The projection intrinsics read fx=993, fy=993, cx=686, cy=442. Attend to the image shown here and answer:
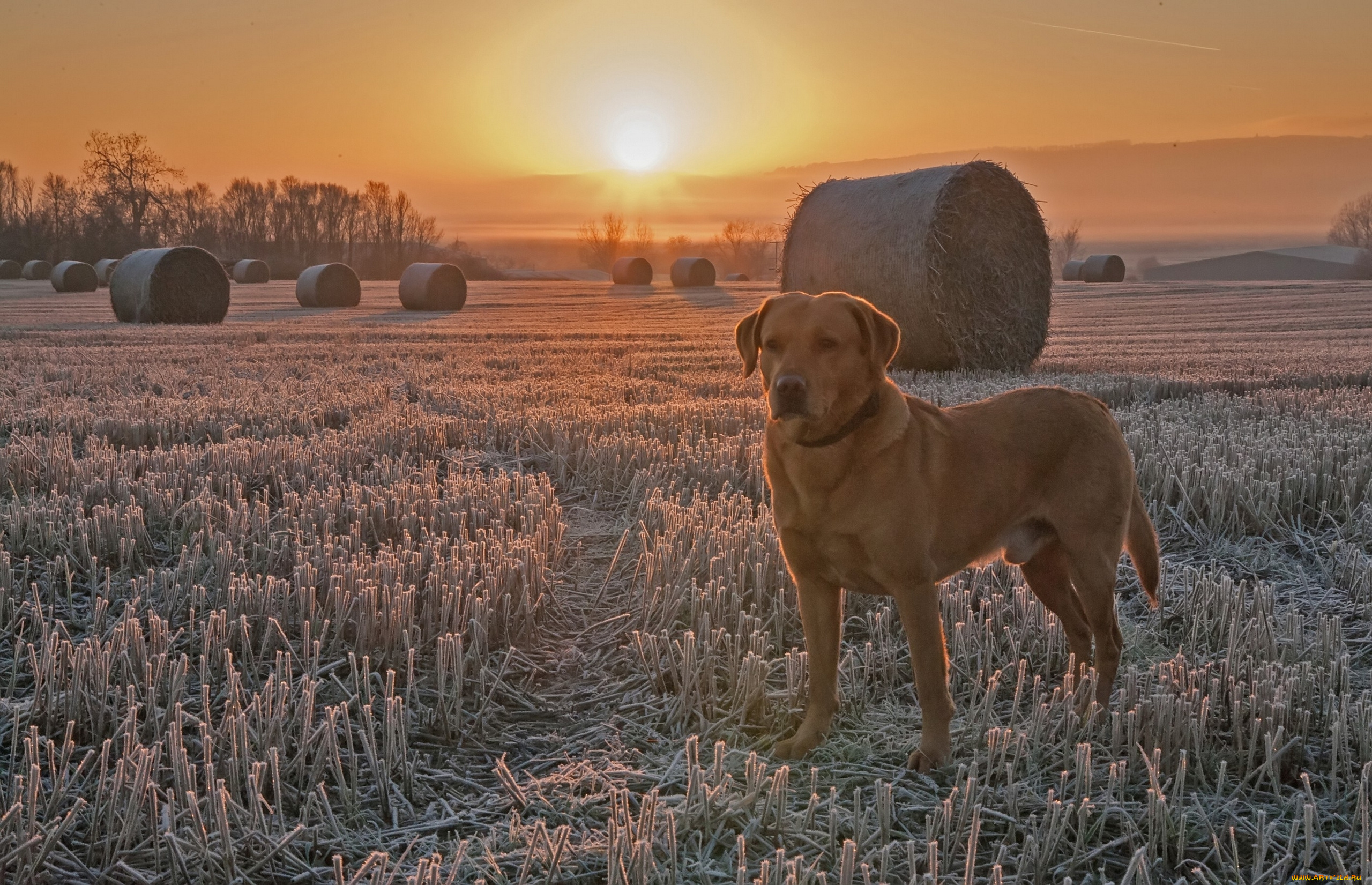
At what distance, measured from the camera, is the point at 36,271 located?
56406 mm

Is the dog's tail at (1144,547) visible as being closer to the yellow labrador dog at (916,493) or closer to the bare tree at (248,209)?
the yellow labrador dog at (916,493)

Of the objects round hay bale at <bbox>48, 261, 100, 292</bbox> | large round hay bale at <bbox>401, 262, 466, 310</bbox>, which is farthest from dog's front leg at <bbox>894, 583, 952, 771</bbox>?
round hay bale at <bbox>48, 261, 100, 292</bbox>

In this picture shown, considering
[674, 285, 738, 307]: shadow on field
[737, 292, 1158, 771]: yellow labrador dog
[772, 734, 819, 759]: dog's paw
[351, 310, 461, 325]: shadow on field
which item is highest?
[674, 285, 738, 307]: shadow on field

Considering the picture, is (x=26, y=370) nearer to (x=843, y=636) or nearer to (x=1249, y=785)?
(x=843, y=636)

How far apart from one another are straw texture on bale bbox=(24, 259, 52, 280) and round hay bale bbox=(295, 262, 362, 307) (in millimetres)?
33720

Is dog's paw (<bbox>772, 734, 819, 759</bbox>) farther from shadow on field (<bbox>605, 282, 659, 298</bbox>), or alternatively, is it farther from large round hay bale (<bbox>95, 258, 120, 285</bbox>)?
large round hay bale (<bbox>95, 258, 120, 285</bbox>)

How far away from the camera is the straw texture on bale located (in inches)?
2215

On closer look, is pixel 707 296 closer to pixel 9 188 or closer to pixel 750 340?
pixel 750 340

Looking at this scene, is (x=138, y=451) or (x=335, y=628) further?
(x=138, y=451)

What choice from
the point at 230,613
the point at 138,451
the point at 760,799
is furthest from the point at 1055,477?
the point at 138,451

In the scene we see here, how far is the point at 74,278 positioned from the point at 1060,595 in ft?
156

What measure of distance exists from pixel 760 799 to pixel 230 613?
2314 millimetres

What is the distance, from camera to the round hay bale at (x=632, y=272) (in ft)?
177

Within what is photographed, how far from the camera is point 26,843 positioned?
2373 millimetres
